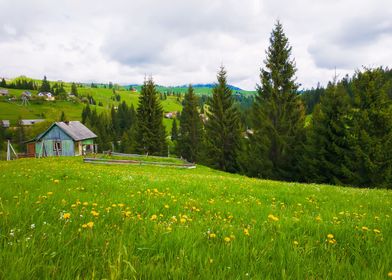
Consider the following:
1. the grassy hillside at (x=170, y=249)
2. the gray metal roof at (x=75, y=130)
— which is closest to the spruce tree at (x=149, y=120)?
→ the gray metal roof at (x=75, y=130)

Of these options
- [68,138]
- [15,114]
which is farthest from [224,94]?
[15,114]

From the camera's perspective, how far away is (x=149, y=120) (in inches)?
1988

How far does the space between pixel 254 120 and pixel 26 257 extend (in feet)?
109

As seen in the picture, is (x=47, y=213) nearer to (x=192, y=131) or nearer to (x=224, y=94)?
(x=224, y=94)

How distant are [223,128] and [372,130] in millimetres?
22740

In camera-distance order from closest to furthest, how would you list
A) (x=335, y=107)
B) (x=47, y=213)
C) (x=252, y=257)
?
(x=252, y=257), (x=47, y=213), (x=335, y=107)

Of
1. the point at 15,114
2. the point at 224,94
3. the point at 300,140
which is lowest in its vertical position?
the point at 300,140

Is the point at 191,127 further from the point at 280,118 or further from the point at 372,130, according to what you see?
the point at 372,130

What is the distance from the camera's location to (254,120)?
3350cm

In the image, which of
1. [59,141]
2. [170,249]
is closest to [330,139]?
[170,249]

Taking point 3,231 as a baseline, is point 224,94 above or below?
above

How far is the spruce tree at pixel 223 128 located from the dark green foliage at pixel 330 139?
668 inches

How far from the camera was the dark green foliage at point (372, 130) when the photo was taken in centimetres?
2241

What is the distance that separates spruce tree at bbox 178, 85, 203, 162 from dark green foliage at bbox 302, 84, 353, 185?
103 ft
